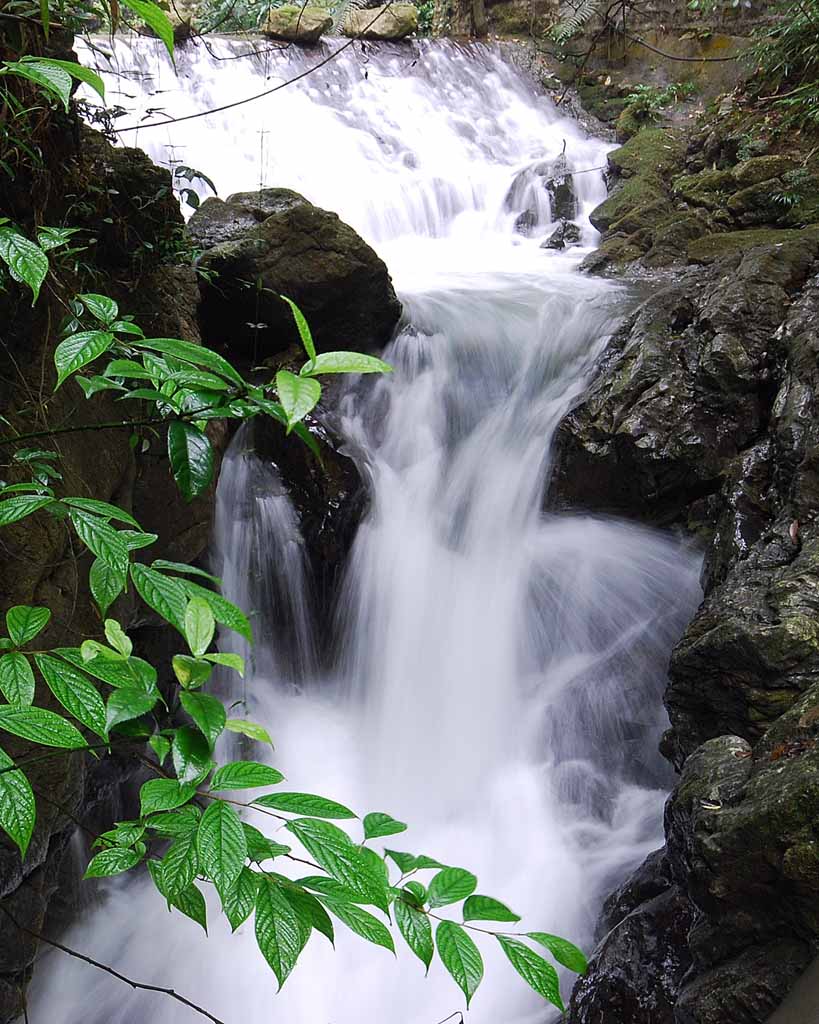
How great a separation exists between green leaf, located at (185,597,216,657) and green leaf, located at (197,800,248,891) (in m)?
0.19

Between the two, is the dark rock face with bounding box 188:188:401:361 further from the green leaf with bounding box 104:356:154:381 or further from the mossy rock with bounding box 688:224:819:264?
the green leaf with bounding box 104:356:154:381

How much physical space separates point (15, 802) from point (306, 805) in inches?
13.5

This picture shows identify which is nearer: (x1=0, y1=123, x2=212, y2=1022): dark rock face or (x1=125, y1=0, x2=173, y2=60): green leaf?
(x1=125, y1=0, x2=173, y2=60): green leaf

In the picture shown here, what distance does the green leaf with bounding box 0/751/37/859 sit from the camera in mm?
846

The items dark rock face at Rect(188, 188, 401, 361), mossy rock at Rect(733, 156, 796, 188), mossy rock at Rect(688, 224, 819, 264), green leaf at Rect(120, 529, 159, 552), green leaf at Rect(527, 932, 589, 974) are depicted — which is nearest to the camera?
green leaf at Rect(527, 932, 589, 974)

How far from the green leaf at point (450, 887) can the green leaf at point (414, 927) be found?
0.09 ft

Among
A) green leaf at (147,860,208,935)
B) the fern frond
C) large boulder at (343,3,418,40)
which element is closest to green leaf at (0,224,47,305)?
green leaf at (147,860,208,935)

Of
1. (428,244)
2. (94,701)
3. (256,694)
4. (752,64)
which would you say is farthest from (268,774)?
(752,64)

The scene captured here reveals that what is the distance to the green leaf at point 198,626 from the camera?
2.80 feet

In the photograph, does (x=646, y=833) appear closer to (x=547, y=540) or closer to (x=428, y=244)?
(x=547, y=540)

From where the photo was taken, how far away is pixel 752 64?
9523mm

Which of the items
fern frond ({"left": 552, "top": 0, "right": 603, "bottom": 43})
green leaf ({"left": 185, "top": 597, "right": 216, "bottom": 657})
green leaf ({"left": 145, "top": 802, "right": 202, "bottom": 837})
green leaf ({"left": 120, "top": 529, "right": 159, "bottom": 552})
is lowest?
green leaf ({"left": 145, "top": 802, "right": 202, "bottom": 837})

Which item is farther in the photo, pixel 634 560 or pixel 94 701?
pixel 634 560

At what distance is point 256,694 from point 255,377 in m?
2.23
